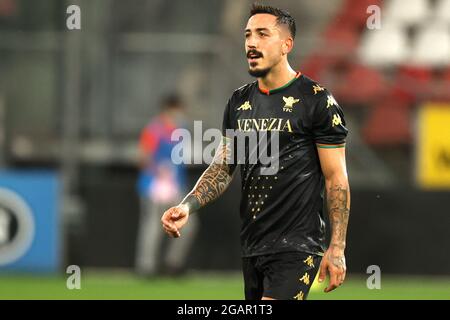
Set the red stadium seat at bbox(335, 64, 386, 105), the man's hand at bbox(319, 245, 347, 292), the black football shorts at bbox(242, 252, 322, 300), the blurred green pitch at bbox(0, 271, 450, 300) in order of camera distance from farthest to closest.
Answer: the red stadium seat at bbox(335, 64, 386, 105), the blurred green pitch at bbox(0, 271, 450, 300), the black football shorts at bbox(242, 252, 322, 300), the man's hand at bbox(319, 245, 347, 292)

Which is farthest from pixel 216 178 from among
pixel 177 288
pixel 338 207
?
pixel 177 288

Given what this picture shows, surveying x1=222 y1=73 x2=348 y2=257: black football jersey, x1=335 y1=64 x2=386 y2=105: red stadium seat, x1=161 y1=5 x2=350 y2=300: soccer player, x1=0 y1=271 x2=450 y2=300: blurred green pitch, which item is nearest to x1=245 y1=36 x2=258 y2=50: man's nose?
x1=161 y1=5 x2=350 y2=300: soccer player

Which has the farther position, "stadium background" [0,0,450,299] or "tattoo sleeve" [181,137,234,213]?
"stadium background" [0,0,450,299]

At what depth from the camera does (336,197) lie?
5.74 m

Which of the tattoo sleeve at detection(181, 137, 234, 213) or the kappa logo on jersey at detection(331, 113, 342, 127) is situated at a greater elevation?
the kappa logo on jersey at detection(331, 113, 342, 127)

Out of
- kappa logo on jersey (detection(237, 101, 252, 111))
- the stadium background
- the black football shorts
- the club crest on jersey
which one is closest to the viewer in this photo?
the black football shorts

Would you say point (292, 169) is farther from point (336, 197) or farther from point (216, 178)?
point (216, 178)

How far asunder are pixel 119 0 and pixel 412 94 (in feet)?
12.5

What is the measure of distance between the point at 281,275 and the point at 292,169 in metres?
0.55

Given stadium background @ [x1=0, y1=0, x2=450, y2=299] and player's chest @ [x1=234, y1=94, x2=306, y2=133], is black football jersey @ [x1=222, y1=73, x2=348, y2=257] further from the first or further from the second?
stadium background @ [x1=0, y1=0, x2=450, y2=299]

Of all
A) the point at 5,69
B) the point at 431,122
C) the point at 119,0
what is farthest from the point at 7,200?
the point at 431,122

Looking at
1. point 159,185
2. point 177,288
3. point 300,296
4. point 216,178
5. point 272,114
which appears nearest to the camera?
point 300,296

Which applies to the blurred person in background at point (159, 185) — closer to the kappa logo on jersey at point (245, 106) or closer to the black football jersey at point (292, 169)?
the kappa logo on jersey at point (245, 106)

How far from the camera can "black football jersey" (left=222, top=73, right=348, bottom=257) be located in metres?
5.74
